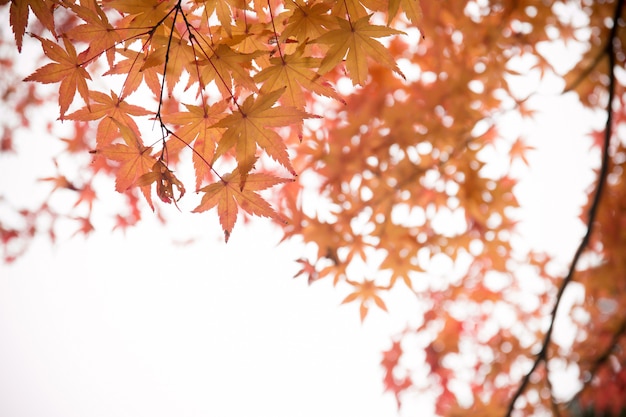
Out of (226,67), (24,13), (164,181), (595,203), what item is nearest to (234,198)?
(164,181)

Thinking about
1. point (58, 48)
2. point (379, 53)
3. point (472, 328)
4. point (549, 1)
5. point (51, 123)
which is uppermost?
point (51, 123)

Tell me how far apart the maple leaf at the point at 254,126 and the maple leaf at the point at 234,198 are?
1.8 inches

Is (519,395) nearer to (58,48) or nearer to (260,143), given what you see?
(260,143)

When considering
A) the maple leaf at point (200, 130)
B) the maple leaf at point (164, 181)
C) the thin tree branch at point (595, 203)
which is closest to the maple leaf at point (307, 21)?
the maple leaf at point (200, 130)

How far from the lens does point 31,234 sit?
1.91 metres

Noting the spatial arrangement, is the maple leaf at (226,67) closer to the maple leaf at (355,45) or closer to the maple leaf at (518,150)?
the maple leaf at (355,45)

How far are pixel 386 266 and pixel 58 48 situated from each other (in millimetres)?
1141

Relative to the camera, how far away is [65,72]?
71 centimetres

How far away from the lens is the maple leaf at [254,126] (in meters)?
0.65

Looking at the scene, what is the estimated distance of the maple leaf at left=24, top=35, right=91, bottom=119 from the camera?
2.27 feet

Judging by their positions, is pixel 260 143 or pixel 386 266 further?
pixel 386 266

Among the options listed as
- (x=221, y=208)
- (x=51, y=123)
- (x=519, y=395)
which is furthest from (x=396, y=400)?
Result: (x=51, y=123)

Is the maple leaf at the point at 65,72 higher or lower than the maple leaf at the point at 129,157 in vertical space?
higher

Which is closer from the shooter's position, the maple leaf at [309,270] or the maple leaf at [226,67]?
the maple leaf at [226,67]
